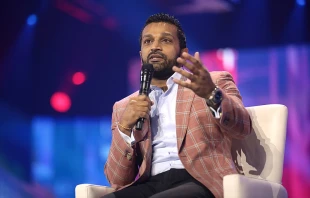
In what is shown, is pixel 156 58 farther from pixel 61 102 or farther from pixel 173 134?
pixel 61 102

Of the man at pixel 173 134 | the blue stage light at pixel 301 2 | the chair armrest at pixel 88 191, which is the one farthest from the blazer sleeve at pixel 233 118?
the blue stage light at pixel 301 2

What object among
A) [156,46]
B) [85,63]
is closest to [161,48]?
[156,46]

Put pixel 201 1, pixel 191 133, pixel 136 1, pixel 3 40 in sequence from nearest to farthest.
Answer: pixel 191 133 → pixel 201 1 → pixel 136 1 → pixel 3 40

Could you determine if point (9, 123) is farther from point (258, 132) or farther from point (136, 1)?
point (258, 132)

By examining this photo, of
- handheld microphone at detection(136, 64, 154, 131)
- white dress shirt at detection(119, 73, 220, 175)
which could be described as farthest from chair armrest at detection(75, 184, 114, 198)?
handheld microphone at detection(136, 64, 154, 131)

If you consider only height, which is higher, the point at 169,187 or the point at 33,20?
the point at 33,20

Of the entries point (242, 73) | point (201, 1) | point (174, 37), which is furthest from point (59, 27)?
point (174, 37)

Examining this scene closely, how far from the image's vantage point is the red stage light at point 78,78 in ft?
11.4

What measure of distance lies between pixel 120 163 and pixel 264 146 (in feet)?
1.85

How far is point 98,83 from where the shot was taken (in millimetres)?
3438

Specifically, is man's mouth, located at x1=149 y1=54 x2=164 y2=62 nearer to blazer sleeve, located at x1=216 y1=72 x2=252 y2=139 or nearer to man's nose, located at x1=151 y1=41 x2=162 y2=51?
man's nose, located at x1=151 y1=41 x2=162 y2=51

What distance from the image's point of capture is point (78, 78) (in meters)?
3.49

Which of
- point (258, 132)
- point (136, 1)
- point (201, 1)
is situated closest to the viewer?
point (258, 132)

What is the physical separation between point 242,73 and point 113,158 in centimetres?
134
